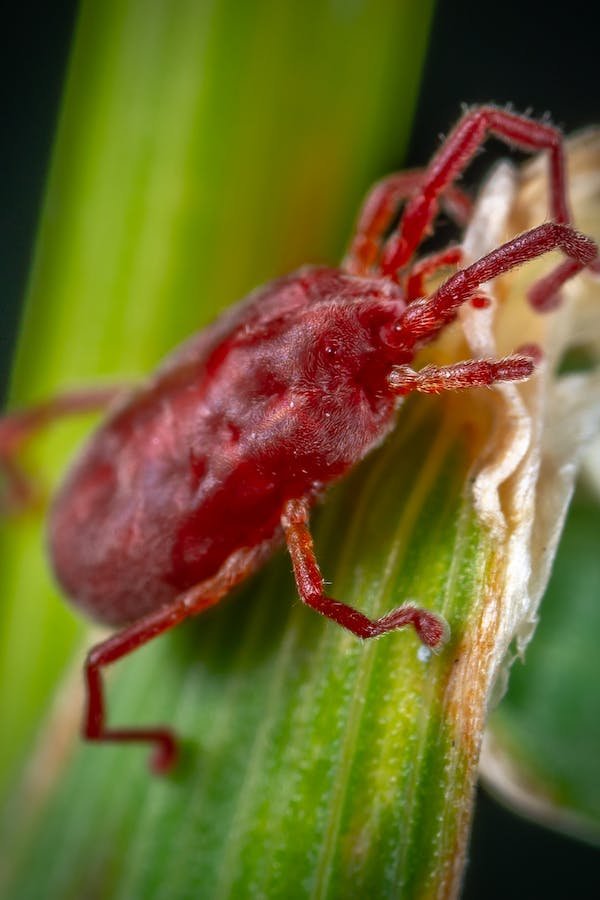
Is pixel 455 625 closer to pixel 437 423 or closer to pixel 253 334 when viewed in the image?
pixel 437 423

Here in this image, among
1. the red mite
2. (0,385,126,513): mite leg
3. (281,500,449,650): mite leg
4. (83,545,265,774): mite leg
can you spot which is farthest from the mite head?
(0,385,126,513): mite leg

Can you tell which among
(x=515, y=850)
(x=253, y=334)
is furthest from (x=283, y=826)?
(x=515, y=850)

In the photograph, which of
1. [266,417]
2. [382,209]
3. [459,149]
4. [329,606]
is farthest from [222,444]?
[459,149]

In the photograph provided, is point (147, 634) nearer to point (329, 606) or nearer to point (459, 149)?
point (329, 606)

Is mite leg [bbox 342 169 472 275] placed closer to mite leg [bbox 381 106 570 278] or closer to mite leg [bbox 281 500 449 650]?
mite leg [bbox 381 106 570 278]

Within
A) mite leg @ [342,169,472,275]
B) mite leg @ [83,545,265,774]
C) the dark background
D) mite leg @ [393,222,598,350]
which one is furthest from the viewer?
the dark background

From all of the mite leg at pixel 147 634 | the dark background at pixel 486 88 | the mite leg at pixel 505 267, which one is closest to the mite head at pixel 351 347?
the mite leg at pixel 505 267

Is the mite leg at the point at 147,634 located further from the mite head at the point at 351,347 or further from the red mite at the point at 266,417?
the mite head at the point at 351,347
